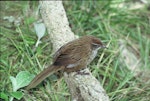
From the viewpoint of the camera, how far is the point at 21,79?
14.9 feet

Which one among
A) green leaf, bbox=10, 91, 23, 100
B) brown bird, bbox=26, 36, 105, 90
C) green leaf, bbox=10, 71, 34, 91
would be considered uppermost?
brown bird, bbox=26, 36, 105, 90

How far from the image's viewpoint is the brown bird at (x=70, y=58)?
4.46 meters

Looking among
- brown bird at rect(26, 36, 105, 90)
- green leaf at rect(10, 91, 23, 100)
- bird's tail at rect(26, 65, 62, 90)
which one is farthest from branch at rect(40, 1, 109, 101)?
green leaf at rect(10, 91, 23, 100)

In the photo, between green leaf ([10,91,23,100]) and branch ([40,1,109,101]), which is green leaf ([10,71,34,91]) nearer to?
green leaf ([10,91,23,100])

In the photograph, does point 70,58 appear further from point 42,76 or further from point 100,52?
point 100,52

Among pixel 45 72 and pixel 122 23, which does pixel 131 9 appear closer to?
pixel 122 23

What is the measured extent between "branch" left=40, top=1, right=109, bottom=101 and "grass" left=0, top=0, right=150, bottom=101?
23cm

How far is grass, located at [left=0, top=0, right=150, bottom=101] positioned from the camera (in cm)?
477

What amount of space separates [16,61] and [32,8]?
121 centimetres

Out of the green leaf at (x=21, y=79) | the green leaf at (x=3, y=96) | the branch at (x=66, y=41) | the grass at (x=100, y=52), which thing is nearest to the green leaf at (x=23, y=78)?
the green leaf at (x=21, y=79)

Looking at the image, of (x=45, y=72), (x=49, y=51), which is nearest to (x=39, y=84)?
(x=45, y=72)

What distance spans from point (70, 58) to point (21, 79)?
598 mm

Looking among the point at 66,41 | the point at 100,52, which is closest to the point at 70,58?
the point at 66,41

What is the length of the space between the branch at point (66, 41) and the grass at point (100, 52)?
8.9 inches
